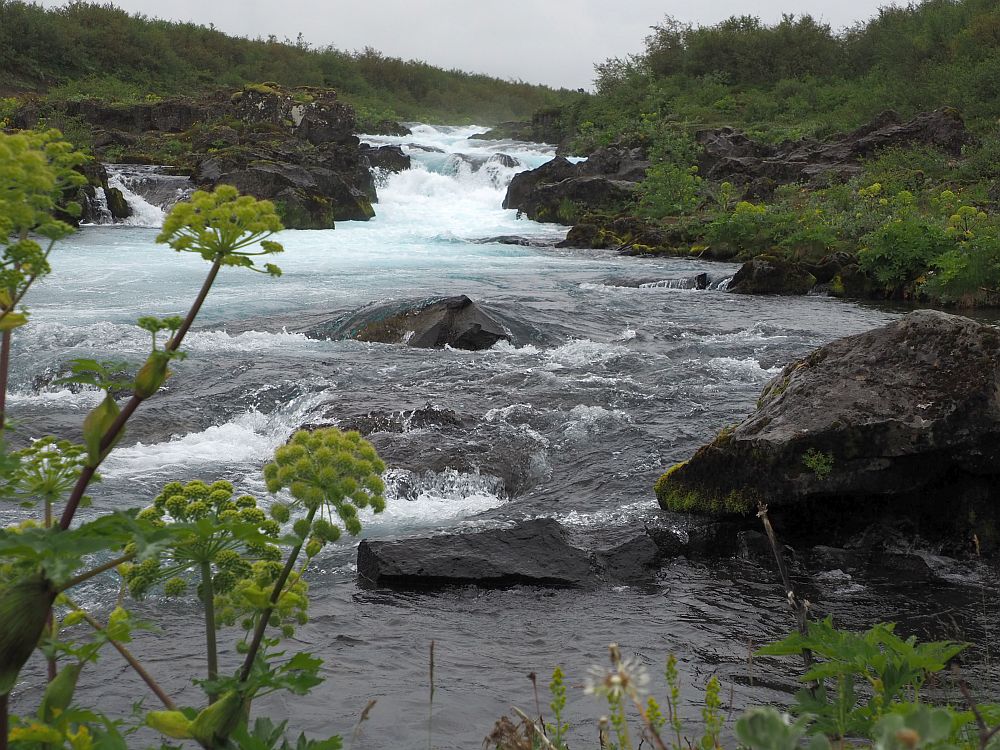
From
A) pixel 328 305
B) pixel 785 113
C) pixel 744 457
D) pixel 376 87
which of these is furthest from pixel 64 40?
pixel 744 457

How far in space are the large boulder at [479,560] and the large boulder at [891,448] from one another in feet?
3.63

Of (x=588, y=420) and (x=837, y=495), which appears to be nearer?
(x=837, y=495)

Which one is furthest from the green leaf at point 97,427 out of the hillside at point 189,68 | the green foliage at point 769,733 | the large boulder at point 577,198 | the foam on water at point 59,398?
the hillside at point 189,68

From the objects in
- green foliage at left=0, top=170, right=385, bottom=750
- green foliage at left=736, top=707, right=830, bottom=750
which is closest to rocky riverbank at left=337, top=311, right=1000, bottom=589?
green foliage at left=0, top=170, right=385, bottom=750

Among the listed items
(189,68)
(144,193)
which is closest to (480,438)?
(144,193)

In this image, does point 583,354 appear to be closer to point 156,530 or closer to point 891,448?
point 891,448

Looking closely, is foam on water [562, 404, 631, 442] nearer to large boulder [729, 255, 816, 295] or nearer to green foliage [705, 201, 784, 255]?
large boulder [729, 255, 816, 295]

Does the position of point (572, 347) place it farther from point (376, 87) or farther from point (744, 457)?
point (376, 87)

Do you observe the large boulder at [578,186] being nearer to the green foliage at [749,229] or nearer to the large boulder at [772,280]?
the green foliage at [749,229]

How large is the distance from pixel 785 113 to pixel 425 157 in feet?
49.7

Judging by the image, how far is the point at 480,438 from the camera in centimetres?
781

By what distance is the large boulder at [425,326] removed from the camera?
11.7 m

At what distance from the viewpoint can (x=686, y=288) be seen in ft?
57.0

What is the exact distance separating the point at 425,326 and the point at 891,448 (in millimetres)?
7170
